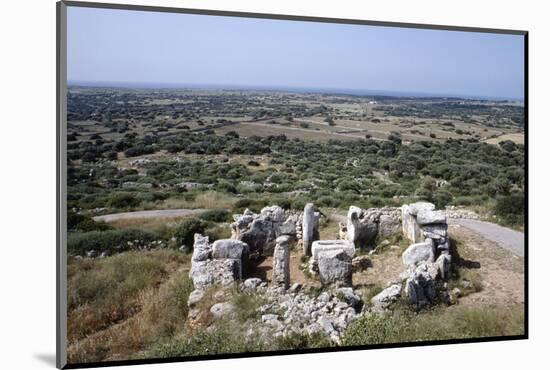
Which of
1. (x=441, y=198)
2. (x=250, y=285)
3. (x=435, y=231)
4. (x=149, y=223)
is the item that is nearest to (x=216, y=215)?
(x=149, y=223)

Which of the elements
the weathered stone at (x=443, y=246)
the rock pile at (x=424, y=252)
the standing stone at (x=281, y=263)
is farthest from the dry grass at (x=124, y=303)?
the weathered stone at (x=443, y=246)

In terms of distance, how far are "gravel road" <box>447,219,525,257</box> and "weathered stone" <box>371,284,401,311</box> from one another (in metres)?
1.24

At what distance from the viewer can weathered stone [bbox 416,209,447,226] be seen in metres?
7.92

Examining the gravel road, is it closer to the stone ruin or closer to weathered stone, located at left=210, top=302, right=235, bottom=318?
the stone ruin

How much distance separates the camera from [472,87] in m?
8.21

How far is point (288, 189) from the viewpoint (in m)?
7.65

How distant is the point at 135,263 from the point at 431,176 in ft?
11.7

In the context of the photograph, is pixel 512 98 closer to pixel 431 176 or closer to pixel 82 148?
pixel 431 176

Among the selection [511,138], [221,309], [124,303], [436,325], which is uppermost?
[511,138]

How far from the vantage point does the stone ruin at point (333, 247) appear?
7.25 metres

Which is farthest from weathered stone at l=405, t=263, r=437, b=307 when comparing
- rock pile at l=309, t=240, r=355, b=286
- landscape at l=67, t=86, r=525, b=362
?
rock pile at l=309, t=240, r=355, b=286

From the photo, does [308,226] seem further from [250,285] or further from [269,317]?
[269,317]

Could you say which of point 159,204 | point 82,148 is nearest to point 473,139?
point 159,204

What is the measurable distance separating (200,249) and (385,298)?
2.08 m
